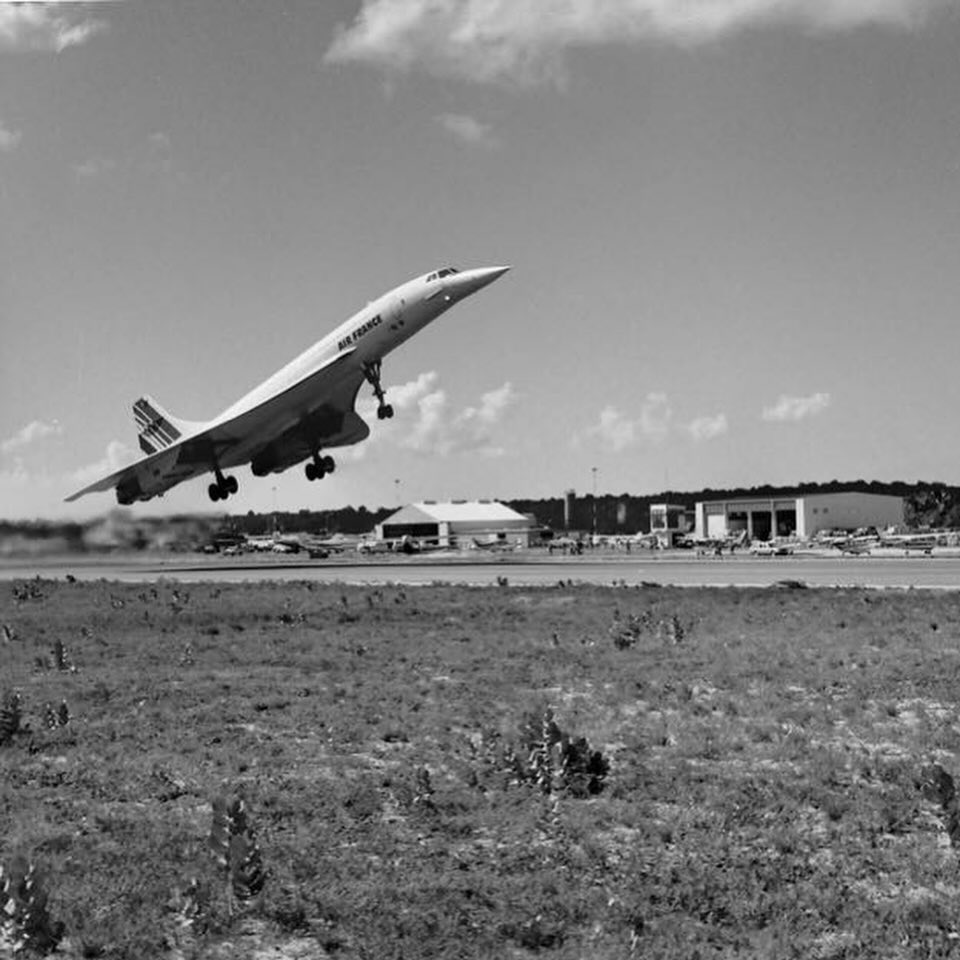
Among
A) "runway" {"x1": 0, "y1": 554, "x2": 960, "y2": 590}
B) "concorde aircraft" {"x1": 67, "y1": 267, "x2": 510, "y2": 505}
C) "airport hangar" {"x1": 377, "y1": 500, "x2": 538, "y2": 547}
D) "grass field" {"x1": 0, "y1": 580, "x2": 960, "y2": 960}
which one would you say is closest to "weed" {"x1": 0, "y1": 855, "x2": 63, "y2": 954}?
"grass field" {"x1": 0, "y1": 580, "x2": 960, "y2": 960}

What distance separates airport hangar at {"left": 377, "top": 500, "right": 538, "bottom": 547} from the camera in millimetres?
144250

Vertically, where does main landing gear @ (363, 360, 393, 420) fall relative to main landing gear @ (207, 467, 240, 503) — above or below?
above

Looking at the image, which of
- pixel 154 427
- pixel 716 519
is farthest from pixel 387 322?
pixel 716 519

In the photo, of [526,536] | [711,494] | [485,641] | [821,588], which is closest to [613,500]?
[711,494]

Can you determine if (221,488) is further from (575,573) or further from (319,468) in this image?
(575,573)

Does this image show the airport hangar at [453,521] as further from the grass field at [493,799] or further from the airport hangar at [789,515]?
the grass field at [493,799]

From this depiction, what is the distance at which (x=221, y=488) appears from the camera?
66688 mm

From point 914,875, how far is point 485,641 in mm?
18682

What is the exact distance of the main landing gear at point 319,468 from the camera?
207 feet

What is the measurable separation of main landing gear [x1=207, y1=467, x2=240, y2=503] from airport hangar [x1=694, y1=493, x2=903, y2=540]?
86406 mm

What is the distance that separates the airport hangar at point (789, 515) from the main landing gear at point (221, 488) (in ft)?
283

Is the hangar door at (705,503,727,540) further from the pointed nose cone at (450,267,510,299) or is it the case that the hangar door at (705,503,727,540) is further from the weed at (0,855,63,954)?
the weed at (0,855,63,954)

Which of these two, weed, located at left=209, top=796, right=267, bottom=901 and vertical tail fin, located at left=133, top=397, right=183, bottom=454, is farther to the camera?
vertical tail fin, located at left=133, top=397, right=183, bottom=454

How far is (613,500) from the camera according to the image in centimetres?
19462
